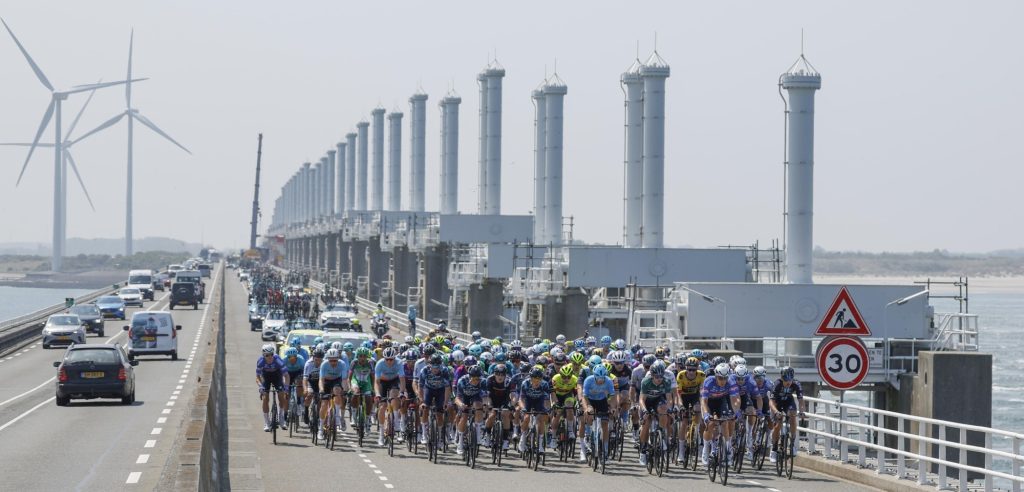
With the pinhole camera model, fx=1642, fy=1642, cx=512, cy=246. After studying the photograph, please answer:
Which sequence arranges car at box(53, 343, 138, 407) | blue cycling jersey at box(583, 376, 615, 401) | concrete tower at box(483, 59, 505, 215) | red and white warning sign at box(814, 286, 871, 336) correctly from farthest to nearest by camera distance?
1. concrete tower at box(483, 59, 505, 215)
2. car at box(53, 343, 138, 407)
3. blue cycling jersey at box(583, 376, 615, 401)
4. red and white warning sign at box(814, 286, 871, 336)

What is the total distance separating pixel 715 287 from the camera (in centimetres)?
4262

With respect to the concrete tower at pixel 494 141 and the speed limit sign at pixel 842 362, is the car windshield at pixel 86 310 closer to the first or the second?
the concrete tower at pixel 494 141

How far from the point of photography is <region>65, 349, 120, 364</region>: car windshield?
34.4m

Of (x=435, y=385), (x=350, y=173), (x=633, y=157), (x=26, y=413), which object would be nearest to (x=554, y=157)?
(x=633, y=157)

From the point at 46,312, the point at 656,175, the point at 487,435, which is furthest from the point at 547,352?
the point at 46,312

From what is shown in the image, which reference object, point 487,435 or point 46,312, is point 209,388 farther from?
point 46,312

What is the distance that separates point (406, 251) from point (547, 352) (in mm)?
71949

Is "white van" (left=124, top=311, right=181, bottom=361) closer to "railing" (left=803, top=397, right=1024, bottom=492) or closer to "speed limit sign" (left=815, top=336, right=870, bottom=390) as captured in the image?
"railing" (left=803, top=397, right=1024, bottom=492)

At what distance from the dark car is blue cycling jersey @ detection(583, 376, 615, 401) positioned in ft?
252

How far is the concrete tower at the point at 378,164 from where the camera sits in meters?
132

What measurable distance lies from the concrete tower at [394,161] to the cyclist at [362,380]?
95.7m

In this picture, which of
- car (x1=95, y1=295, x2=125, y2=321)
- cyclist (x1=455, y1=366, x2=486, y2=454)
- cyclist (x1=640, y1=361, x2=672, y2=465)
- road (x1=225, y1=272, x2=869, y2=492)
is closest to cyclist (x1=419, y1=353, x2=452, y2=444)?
cyclist (x1=455, y1=366, x2=486, y2=454)

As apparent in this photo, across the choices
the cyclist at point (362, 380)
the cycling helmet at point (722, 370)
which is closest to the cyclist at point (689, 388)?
the cycling helmet at point (722, 370)

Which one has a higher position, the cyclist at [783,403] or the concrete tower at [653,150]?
the concrete tower at [653,150]
